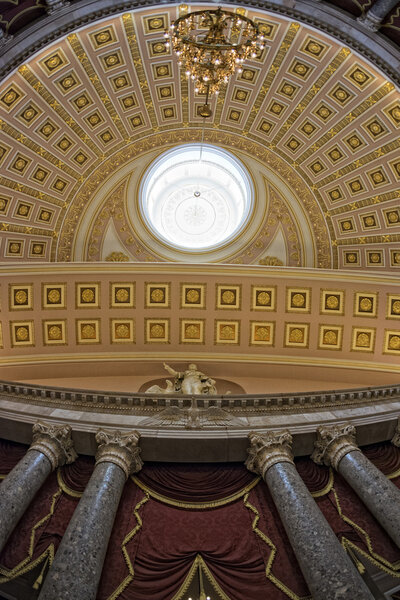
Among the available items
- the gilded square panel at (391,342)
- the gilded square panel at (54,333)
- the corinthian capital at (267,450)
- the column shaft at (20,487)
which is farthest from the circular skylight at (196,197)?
the column shaft at (20,487)

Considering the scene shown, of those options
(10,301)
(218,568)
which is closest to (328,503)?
(218,568)

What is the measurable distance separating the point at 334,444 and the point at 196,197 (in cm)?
1256

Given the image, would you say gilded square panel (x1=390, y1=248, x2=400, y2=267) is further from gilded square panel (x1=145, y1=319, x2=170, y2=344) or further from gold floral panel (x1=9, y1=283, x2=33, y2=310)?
gold floral panel (x1=9, y1=283, x2=33, y2=310)

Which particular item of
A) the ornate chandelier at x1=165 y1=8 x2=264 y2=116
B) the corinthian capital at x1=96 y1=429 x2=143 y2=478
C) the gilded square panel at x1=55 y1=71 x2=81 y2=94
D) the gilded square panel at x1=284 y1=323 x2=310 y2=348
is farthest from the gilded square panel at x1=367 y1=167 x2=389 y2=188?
the corinthian capital at x1=96 y1=429 x2=143 y2=478

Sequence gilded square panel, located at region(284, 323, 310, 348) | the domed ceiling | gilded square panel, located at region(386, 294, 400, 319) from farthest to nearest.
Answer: gilded square panel, located at region(284, 323, 310, 348)
gilded square panel, located at region(386, 294, 400, 319)
the domed ceiling

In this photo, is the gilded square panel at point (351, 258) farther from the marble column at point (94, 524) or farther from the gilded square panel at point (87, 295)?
the marble column at point (94, 524)

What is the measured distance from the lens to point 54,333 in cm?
1335

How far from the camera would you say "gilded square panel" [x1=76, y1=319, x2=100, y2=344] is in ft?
→ 44.2

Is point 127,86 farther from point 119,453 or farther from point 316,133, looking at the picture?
point 119,453

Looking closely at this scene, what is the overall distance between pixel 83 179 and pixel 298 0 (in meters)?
8.01

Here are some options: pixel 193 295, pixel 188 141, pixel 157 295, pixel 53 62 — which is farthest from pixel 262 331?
pixel 53 62

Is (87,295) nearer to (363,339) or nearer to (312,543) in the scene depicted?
(363,339)

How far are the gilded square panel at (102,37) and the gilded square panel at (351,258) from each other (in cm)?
925

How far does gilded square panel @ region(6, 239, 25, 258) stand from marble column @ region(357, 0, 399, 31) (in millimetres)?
10935
